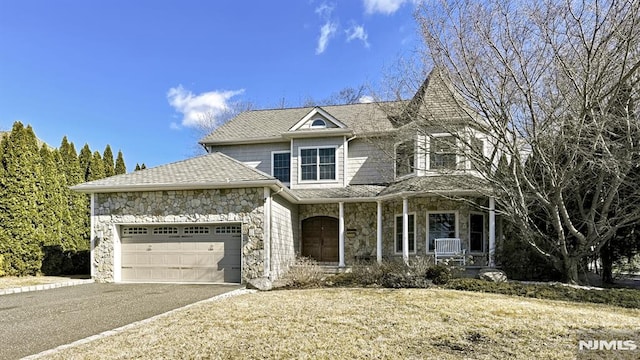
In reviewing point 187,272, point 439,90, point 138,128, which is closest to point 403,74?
point 439,90

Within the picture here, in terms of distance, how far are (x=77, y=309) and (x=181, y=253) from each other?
14.4ft

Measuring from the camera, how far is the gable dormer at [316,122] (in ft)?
51.0

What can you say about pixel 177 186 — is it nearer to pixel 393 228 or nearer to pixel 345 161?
pixel 345 161

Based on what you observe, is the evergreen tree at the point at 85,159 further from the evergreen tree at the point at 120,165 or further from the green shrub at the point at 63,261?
the green shrub at the point at 63,261

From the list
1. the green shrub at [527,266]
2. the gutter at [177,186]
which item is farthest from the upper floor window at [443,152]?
the gutter at [177,186]

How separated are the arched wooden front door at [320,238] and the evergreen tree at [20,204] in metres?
9.60

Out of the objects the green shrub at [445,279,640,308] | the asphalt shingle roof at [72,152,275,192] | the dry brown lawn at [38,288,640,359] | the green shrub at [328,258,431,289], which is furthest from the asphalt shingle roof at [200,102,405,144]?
the dry brown lawn at [38,288,640,359]

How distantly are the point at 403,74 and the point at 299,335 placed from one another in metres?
7.98

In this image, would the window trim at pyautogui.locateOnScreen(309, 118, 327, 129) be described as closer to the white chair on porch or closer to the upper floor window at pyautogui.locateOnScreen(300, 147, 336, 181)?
the upper floor window at pyautogui.locateOnScreen(300, 147, 336, 181)

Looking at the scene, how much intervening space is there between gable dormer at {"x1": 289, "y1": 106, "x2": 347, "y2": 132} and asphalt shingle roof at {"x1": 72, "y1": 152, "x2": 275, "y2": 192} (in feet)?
11.6

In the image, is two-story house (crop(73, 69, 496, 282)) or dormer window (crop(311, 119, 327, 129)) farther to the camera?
dormer window (crop(311, 119, 327, 129))

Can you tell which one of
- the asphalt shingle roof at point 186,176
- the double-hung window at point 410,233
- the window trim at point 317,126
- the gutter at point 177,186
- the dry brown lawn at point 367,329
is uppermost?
the window trim at point 317,126

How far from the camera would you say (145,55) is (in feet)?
58.4

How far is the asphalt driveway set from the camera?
5.65 meters
